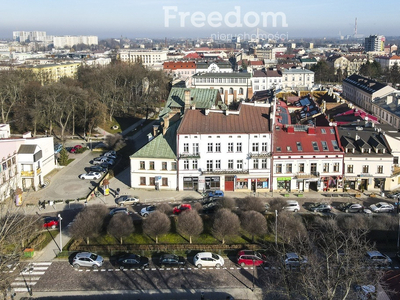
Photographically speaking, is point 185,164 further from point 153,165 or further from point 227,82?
point 227,82

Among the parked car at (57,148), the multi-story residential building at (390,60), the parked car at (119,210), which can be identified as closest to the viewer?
the parked car at (119,210)

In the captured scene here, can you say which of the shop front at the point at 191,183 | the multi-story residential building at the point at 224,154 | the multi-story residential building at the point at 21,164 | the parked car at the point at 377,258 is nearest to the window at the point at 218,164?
the multi-story residential building at the point at 224,154

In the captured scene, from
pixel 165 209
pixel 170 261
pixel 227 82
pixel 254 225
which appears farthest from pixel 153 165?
pixel 227 82

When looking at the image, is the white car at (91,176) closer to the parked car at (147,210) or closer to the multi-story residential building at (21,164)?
the multi-story residential building at (21,164)

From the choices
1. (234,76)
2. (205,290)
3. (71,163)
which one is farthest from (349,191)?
(234,76)

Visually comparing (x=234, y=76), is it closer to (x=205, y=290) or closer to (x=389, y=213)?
(x=389, y=213)
